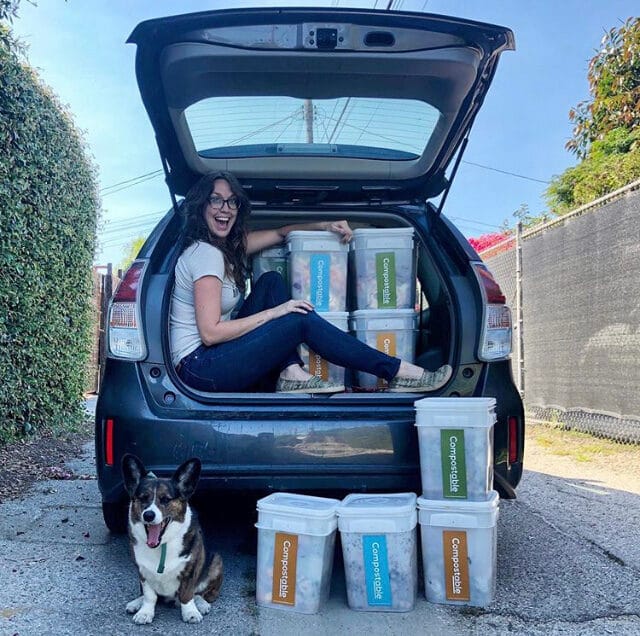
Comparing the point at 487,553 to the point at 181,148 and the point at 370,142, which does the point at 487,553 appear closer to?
the point at 370,142

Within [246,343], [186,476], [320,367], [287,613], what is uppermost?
[246,343]

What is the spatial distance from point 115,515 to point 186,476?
0.82 meters

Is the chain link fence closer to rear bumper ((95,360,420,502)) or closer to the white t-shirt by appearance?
rear bumper ((95,360,420,502))

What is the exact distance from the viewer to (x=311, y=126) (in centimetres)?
329

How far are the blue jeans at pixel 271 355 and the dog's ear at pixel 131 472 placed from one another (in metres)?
0.57

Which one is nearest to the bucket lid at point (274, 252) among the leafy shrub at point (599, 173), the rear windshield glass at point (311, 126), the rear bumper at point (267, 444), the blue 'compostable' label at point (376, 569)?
the rear windshield glass at point (311, 126)

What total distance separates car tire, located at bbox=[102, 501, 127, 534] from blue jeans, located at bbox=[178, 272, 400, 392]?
68cm

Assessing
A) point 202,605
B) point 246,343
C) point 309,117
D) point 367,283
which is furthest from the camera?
point 367,283

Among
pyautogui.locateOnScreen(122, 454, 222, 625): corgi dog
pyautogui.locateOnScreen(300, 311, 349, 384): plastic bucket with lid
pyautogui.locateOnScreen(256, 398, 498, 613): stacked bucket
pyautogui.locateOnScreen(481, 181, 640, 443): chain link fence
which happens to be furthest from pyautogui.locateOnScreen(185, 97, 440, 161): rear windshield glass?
pyautogui.locateOnScreen(481, 181, 640, 443): chain link fence

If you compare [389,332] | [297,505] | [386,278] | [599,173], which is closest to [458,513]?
[297,505]

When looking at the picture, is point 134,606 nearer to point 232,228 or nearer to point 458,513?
point 458,513

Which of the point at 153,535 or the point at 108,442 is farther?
the point at 108,442

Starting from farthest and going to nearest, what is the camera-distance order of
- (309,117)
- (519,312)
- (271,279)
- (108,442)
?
(519,312) → (271,279) → (309,117) → (108,442)

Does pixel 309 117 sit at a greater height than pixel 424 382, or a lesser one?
greater
